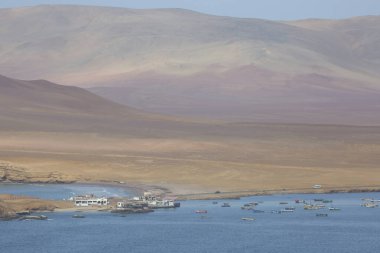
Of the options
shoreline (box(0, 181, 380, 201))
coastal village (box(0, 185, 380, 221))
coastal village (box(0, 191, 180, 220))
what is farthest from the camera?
shoreline (box(0, 181, 380, 201))

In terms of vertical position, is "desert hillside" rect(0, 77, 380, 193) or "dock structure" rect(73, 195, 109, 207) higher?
"desert hillside" rect(0, 77, 380, 193)

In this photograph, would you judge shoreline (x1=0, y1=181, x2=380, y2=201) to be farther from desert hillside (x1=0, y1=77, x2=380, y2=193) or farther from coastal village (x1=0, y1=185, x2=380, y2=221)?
coastal village (x1=0, y1=185, x2=380, y2=221)

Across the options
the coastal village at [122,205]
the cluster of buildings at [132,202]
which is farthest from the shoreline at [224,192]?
the cluster of buildings at [132,202]

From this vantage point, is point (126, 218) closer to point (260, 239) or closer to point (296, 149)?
point (260, 239)

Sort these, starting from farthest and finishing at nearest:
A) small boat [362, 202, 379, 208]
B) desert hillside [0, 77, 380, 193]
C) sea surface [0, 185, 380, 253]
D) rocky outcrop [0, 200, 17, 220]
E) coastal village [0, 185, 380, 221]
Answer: desert hillside [0, 77, 380, 193], small boat [362, 202, 379, 208], coastal village [0, 185, 380, 221], rocky outcrop [0, 200, 17, 220], sea surface [0, 185, 380, 253]

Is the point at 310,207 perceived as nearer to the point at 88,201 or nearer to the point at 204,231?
the point at 204,231

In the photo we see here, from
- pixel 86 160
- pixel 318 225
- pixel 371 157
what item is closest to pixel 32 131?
pixel 86 160

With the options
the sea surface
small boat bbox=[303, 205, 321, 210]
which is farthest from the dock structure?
small boat bbox=[303, 205, 321, 210]

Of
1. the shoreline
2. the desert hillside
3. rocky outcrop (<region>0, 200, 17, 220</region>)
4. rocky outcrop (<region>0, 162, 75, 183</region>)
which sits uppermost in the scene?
the desert hillside

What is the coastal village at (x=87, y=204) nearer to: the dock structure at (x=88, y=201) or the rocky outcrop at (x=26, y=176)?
the dock structure at (x=88, y=201)
